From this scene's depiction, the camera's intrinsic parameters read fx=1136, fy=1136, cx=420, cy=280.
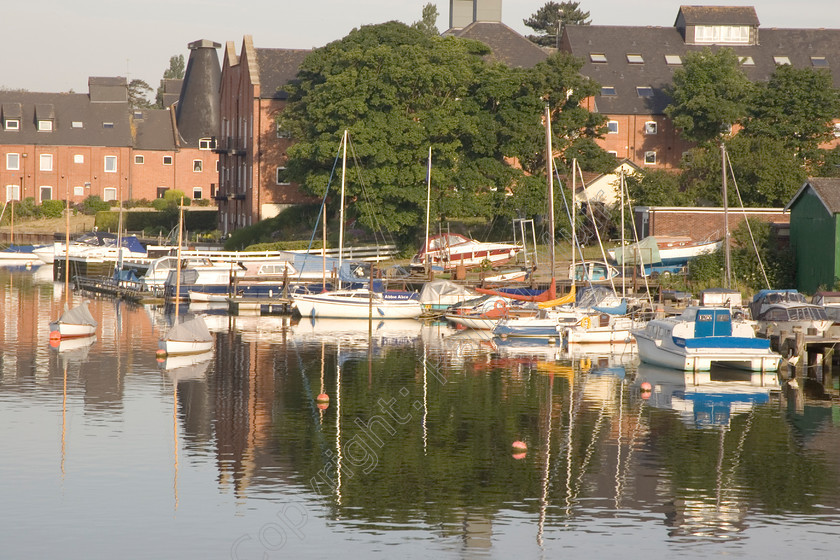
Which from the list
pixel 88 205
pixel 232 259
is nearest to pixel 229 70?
pixel 88 205

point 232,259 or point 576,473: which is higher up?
point 232,259

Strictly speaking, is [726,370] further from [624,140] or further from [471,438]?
[624,140]

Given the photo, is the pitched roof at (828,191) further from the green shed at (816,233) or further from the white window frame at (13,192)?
the white window frame at (13,192)

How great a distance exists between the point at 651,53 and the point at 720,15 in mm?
6486

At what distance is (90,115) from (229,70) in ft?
88.7

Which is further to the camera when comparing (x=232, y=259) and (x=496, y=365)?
(x=232, y=259)

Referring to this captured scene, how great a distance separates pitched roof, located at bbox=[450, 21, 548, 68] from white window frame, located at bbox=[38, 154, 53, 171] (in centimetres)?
4826

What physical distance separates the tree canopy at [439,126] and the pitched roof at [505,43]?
15.6 m

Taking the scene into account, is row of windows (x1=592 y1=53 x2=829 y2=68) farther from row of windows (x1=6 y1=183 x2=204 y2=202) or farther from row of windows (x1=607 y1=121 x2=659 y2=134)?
row of windows (x1=6 y1=183 x2=204 y2=202)

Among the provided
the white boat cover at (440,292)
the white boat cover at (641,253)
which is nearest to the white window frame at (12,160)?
the white boat cover at (440,292)

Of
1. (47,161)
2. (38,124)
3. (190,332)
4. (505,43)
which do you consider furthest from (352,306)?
(38,124)

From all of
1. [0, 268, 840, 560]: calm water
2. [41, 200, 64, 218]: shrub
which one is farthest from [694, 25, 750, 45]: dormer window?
[41, 200, 64, 218]: shrub

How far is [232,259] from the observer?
7331cm

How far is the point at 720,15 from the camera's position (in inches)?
3568
